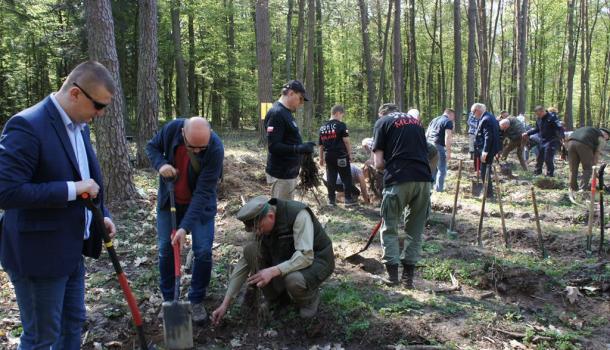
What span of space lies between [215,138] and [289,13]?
69.8 ft

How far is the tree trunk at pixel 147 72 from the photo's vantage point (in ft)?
36.4

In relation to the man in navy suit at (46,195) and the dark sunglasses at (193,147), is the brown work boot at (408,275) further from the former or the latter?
the man in navy suit at (46,195)

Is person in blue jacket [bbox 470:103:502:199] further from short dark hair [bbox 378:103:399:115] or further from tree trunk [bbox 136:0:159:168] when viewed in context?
tree trunk [bbox 136:0:159:168]

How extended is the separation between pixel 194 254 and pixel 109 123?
15.5 ft

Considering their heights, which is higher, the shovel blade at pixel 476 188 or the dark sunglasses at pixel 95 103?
the dark sunglasses at pixel 95 103

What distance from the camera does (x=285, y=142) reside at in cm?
636

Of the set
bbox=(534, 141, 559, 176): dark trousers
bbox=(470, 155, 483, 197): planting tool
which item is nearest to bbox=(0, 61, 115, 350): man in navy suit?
bbox=(470, 155, 483, 197): planting tool

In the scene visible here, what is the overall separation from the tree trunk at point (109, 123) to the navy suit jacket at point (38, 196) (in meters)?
5.87

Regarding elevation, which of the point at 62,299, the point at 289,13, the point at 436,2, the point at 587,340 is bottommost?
the point at 587,340

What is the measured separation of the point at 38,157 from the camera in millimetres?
2596

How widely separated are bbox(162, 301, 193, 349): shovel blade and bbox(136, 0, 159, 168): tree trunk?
26.8ft

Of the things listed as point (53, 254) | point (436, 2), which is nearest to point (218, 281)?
point (53, 254)

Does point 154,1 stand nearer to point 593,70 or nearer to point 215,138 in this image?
point 215,138

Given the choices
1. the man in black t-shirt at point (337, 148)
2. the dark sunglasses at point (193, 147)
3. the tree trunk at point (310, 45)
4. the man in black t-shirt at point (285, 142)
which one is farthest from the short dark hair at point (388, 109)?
the tree trunk at point (310, 45)
